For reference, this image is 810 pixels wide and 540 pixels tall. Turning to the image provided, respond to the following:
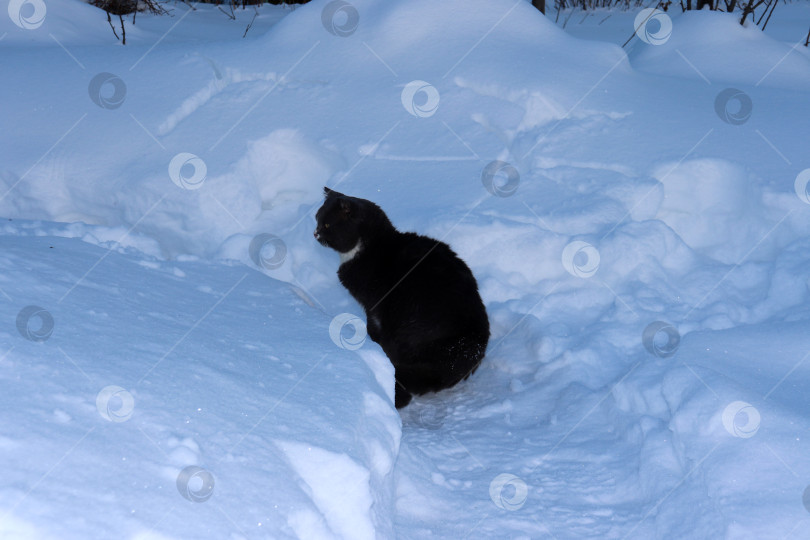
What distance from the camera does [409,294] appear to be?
151 inches

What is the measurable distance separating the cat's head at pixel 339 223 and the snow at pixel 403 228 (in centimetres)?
32

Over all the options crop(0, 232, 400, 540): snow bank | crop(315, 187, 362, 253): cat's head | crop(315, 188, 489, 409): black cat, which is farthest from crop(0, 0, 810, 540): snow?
crop(315, 187, 362, 253): cat's head

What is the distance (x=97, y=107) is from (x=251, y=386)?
346 centimetres

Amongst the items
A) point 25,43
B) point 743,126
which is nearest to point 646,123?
point 743,126

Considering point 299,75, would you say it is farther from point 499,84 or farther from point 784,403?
point 784,403

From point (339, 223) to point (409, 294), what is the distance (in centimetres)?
63

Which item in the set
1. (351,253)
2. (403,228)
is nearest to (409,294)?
(351,253)

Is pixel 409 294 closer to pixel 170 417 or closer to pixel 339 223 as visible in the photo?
pixel 339 223

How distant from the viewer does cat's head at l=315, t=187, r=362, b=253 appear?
4078 mm

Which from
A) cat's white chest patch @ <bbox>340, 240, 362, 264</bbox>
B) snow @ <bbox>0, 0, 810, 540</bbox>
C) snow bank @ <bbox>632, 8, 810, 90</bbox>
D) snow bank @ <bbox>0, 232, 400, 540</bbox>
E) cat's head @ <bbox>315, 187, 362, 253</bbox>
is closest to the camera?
snow bank @ <bbox>0, 232, 400, 540</bbox>

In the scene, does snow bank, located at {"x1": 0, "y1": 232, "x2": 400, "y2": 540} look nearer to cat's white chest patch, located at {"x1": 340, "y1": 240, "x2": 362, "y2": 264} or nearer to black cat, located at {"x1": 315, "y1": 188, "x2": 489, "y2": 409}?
black cat, located at {"x1": 315, "y1": 188, "x2": 489, "y2": 409}

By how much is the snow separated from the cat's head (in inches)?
12.5

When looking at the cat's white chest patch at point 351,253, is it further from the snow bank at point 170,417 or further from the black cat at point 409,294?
the snow bank at point 170,417

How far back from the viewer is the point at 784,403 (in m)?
2.65
